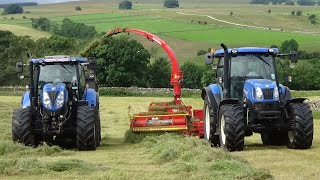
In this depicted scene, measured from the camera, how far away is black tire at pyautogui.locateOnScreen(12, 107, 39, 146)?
47.6ft

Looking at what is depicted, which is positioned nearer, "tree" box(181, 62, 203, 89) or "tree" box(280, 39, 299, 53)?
"tree" box(181, 62, 203, 89)

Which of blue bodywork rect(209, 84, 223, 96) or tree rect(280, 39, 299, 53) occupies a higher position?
blue bodywork rect(209, 84, 223, 96)

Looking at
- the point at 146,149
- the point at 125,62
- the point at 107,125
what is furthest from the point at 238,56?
the point at 125,62

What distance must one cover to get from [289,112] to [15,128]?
592 cm

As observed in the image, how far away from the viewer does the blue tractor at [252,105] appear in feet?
43.8

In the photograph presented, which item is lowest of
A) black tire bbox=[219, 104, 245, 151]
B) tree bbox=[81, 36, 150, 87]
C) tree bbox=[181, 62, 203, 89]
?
tree bbox=[181, 62, 203, 89]

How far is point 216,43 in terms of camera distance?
6819 centimetres

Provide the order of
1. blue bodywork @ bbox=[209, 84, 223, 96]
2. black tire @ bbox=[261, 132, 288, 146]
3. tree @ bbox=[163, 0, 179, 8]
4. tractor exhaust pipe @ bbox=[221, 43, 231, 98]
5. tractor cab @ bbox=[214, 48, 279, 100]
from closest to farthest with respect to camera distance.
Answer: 1. tractor exhaust pipe @ bbox=[221, 43, 231, 98]
2. tractor cab @ bbox=[214, 48, 279, 100]
3. black tire @ bbox=[261, 132, 288, 146]
4. blue bodywork @ bbox=[209, 84, 223, 96]
5. tree @ bbox=[163, 0, 179, 8]

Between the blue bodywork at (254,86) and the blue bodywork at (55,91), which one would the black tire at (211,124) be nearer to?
the blue bodywork at (254,86)

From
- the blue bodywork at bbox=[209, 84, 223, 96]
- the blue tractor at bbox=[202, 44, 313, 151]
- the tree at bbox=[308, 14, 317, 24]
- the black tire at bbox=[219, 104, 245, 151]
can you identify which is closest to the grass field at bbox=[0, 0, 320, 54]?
the tree at bbox=[308, 14, 317, 24]

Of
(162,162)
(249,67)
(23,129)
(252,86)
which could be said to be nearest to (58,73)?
(23,129)

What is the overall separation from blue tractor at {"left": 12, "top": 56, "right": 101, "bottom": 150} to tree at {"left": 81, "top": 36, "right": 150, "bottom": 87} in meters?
38.0

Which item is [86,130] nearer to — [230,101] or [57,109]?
[57,109]

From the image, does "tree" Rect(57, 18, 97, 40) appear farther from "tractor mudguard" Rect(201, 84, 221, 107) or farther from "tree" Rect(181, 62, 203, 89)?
"tractor mudguard" Rect(201, 84, 221, 107)
